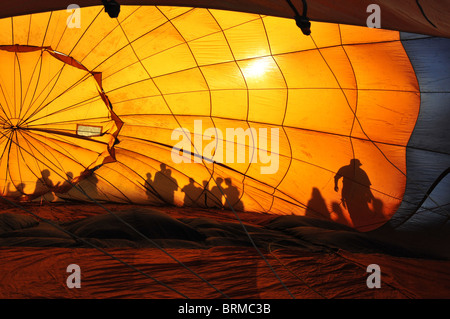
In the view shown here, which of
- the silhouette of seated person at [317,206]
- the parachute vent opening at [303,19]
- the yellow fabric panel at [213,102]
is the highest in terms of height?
the yellow fabric panel at [213,102]

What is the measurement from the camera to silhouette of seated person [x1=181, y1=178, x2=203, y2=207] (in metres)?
6.68

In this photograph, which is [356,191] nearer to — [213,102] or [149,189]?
[213,102]

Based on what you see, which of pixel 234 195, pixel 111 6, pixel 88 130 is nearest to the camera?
pixel 111 6

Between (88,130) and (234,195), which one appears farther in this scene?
(88,130)

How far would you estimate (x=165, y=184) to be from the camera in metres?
6.77

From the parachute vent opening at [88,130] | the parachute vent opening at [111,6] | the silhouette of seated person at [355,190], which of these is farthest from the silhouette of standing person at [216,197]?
the parachute vent opening at [111,6]

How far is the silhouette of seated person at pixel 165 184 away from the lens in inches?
263

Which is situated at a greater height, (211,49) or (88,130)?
(211,49)

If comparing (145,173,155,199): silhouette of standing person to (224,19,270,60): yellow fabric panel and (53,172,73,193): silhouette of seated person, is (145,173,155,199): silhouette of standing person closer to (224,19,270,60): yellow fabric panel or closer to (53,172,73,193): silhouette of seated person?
(53,172,73,193): silhouette of seated person

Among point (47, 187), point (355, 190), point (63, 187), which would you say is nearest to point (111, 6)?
point (355, 190)

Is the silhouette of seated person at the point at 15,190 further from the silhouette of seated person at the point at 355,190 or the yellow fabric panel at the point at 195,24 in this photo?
the silhouette of seated person at the point at 355,190

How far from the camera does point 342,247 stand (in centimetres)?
397

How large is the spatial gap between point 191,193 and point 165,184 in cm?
46

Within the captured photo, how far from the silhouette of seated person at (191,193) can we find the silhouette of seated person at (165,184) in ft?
0.62
